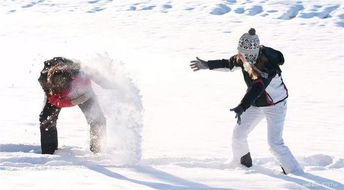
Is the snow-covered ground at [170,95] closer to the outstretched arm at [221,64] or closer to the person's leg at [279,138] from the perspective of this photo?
the person's leg at [279,138]

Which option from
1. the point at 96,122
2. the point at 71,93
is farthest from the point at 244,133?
the point at 71,93

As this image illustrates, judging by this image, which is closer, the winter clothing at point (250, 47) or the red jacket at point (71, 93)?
the winter clothing at point (250, 47)

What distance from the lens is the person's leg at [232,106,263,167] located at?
541 centimetres

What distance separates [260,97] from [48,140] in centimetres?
240

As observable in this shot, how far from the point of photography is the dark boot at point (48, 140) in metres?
5.86

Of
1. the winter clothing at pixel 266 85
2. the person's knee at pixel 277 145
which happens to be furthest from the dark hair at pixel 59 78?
the person's knee at pixel 277 145

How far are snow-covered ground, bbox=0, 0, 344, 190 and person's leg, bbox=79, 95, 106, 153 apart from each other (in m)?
0.14

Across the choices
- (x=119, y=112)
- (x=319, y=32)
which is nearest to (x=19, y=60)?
(x=119, y=112)

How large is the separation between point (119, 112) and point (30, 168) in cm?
134

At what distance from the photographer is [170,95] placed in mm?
10055

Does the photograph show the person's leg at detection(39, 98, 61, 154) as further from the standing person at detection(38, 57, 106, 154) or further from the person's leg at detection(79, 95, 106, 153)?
the person's leg at detection(79, 95, 106, 153)

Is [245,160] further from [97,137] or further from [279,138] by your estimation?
[97,137]

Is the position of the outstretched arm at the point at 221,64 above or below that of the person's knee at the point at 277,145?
above

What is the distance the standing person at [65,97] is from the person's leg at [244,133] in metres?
1.53
